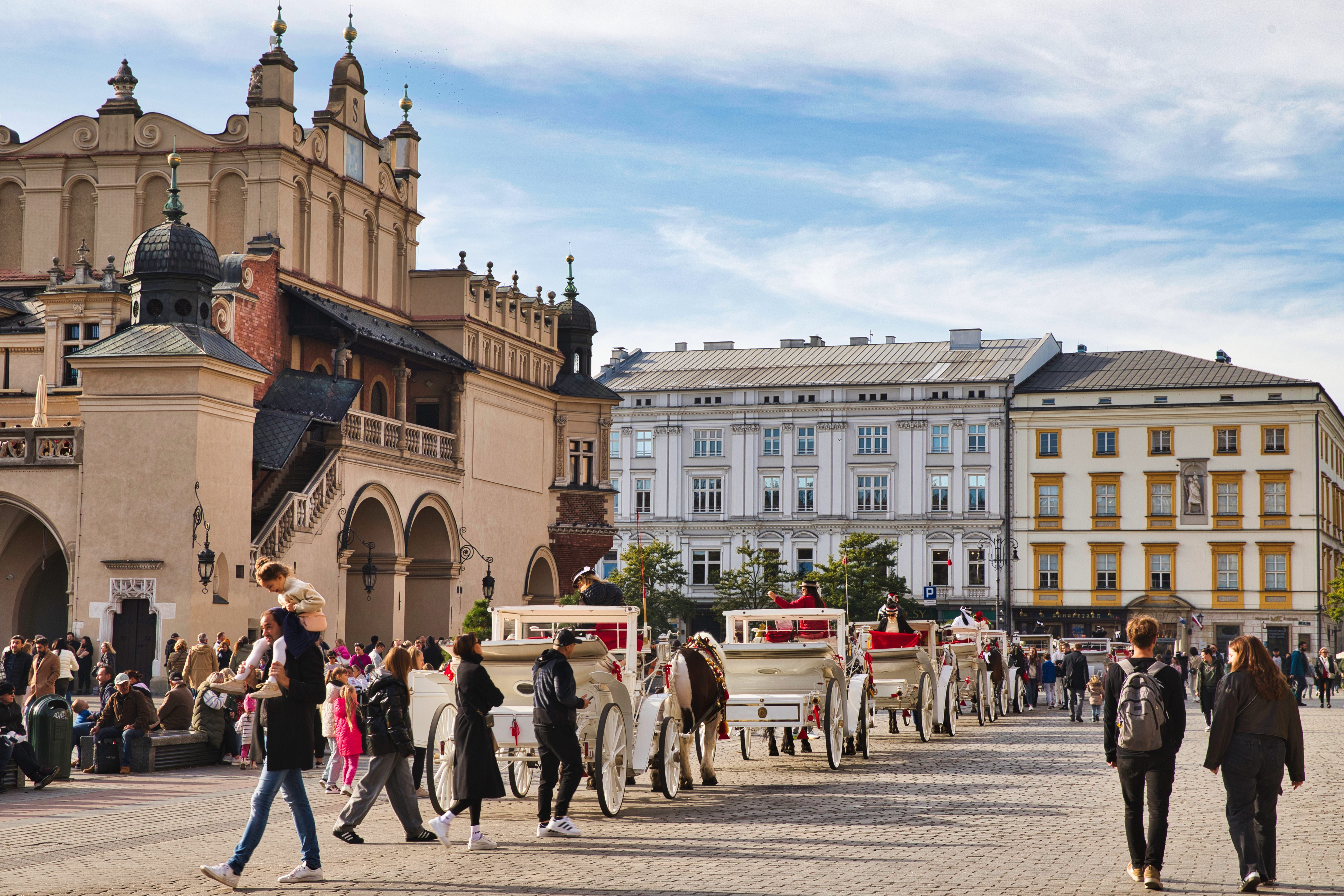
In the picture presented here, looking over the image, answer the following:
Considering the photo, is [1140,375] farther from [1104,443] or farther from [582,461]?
[582,461]

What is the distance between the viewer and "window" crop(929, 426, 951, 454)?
7862cm

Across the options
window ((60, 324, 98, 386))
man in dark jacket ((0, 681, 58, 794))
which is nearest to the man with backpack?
man in dark jacket ((0, 681, 58, 794))

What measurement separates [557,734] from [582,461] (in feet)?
127

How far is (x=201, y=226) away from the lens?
39125mm

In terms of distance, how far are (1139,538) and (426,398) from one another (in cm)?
4377

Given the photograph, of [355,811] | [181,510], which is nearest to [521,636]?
[355,811]

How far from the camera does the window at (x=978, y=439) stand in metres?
77.9

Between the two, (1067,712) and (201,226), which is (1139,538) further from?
(201,226)

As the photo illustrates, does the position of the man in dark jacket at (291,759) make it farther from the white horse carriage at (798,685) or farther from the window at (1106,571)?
the window at (1106,571)

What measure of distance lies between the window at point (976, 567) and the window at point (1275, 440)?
14129 mm

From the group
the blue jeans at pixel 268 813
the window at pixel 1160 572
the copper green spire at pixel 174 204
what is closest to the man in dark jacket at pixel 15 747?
the blue jeans at pixel 268 813

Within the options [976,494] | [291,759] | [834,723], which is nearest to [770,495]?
[976,494]

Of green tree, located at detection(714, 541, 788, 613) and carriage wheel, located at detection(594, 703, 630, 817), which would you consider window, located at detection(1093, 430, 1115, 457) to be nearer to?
green tree, located at detection(714, 541, 788, 613)

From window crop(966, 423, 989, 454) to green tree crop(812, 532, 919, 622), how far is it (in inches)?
291
